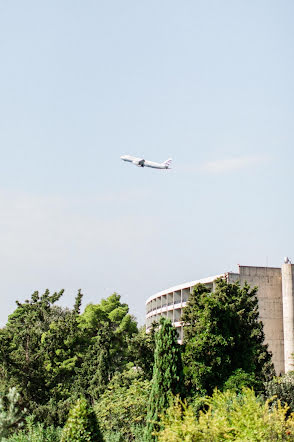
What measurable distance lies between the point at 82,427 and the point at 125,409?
12.1 meters

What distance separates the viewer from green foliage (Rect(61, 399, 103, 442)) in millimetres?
19953

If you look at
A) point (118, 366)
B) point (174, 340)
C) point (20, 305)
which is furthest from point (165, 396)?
point (118, 366)

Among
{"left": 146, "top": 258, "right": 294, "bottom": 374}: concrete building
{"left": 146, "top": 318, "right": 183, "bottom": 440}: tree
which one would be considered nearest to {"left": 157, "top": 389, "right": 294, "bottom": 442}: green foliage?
{"left": 146, "top": 318, "right": 183, "bottom": 440}: tree

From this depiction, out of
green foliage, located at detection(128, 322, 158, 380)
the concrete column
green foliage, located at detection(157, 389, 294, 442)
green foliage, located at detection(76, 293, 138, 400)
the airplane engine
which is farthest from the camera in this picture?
the airplane engine

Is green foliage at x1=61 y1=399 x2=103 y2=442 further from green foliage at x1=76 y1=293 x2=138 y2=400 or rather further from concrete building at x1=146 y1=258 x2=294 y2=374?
concrete building at x1=146 y1=258 x2=294 y2=374

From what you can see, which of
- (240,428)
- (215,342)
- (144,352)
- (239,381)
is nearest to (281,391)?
(239,381)

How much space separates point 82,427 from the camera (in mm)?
19938

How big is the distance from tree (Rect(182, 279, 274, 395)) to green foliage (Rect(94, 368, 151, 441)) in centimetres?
268

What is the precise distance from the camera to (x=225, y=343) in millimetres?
32781

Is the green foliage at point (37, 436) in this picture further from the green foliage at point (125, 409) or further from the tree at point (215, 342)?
the tree at point (215, 342)

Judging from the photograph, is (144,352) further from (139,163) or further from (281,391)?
(139,163)

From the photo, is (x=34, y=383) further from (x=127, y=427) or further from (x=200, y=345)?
(x=200, y=345)

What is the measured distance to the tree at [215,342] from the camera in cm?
3272

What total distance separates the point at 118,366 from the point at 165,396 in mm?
27295
